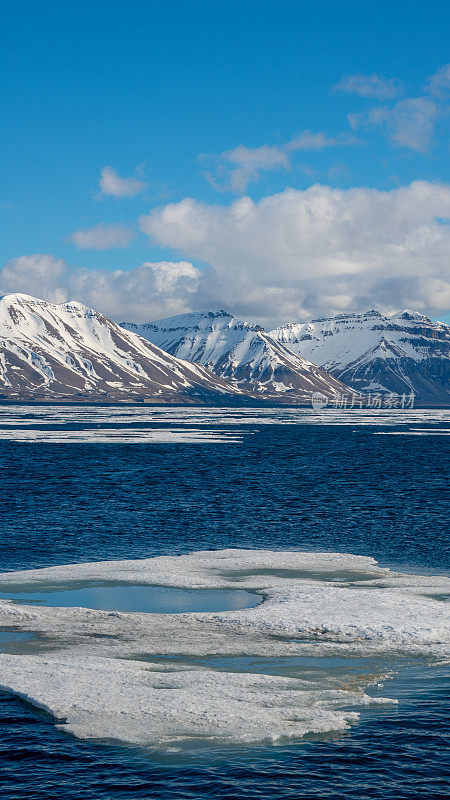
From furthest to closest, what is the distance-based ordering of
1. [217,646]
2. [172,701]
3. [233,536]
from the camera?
[233,536] → [217,646] → [172,701]

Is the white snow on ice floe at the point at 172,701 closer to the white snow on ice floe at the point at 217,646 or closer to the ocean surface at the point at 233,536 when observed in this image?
the white snow on ice floe at the point at 217,646

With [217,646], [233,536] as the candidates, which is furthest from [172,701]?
[233,536]

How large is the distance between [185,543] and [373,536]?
437 inches

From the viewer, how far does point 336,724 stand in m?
Result: 19.0

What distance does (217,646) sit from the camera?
24.4 meters

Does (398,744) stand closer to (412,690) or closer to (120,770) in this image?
(412,690)

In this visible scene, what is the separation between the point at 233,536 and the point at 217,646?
22125 mm

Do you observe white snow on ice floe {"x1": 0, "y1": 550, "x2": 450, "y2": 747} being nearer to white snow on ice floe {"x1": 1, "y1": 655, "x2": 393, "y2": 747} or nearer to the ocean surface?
white snow on ice floe {"x1": 1, "y1": 655, "x2": 393, "y2": 747}

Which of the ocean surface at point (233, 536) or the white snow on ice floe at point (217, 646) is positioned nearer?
the ocean surface at point (233, 536)

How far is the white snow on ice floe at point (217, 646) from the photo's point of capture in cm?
1900

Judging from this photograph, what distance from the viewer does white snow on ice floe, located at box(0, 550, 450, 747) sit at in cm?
1900

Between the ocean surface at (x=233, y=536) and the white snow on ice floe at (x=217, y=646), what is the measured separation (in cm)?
69

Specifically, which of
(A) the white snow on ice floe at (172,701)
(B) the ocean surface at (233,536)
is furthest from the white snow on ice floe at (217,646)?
(B) the ocean surface at (233,536)

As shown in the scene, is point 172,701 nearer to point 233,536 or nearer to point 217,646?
point 217,646
